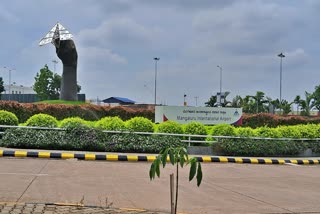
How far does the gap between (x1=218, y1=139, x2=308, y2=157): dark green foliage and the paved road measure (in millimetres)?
4828

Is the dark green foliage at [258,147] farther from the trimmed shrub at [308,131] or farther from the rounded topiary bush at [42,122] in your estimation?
the rounded topiary bush at [42,122]

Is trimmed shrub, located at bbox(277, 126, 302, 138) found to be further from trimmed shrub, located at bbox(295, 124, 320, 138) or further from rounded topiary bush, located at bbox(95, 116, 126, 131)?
rounded topiary bush, located at bbox(95, 116, 126, 131)

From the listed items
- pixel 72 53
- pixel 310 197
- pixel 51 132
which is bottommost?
pixel 310 197

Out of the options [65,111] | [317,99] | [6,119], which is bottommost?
[6,119]

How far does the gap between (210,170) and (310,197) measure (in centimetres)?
466

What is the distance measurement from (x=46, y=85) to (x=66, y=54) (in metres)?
36.5

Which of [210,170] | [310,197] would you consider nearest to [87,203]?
[310,197]

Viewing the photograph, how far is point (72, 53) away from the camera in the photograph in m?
39.2

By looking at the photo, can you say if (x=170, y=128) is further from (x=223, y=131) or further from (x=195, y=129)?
(x=223, y=131)

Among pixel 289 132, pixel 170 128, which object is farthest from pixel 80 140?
pixel 289 132

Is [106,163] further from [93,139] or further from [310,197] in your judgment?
[310,197]

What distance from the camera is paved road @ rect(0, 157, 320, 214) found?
25.3 feet

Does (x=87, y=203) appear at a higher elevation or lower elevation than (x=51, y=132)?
lower

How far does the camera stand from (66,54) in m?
39.1
